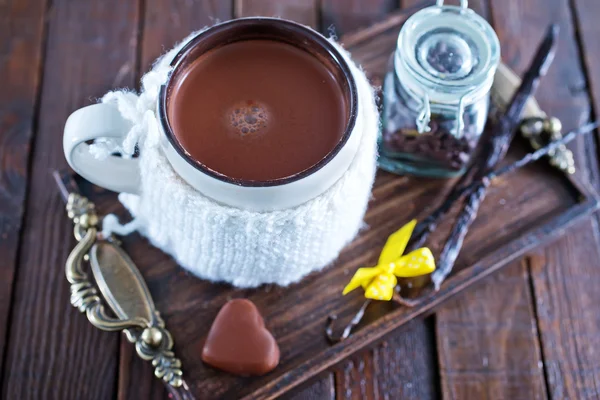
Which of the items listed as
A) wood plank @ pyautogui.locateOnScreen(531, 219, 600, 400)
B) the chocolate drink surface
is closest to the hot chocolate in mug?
the chocolate drink surface

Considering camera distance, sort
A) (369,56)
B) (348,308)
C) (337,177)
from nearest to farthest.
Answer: (337,177), (348,308), (369,56)

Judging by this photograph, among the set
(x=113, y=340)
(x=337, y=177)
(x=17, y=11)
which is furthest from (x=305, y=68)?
(x=17, y=11)

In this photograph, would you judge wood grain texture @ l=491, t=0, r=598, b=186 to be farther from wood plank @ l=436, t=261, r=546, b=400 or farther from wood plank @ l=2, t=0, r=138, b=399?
wood plank @ l=2, t=0, r=138, b=399

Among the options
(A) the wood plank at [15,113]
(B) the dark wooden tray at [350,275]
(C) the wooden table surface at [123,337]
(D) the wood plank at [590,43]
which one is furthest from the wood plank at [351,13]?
(A) the wood plank at [15,113]

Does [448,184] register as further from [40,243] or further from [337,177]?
[40,243]

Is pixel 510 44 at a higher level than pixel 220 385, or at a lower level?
higher

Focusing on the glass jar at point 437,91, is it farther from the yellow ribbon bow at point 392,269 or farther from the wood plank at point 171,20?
the wood plank at point 171,20
